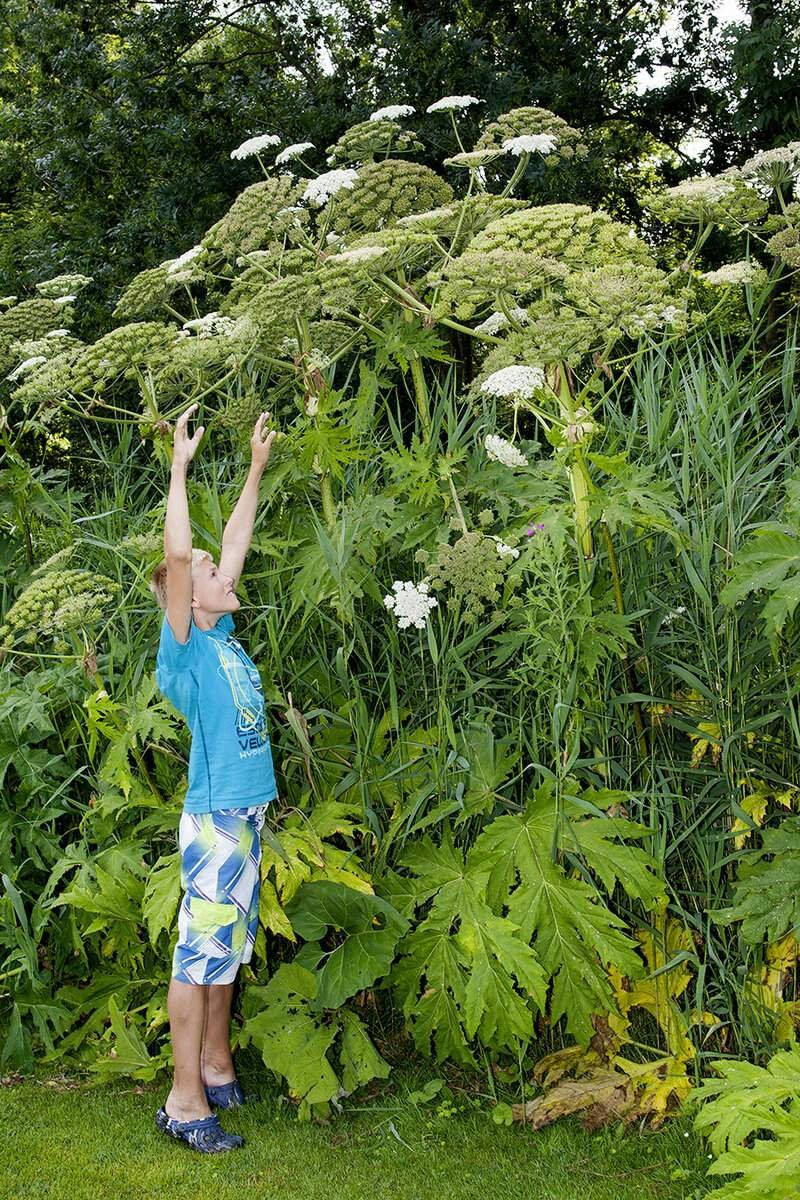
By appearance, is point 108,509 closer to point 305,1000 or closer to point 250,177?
point 305,1000

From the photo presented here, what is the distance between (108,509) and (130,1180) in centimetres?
279

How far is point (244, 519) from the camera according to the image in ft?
13.6

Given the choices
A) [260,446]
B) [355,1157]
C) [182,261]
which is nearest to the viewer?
[355,1157]

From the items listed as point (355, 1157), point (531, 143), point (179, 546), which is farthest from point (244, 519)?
point (355, 1157)

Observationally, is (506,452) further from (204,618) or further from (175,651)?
(175,651)

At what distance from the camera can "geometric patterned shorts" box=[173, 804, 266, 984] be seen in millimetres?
3820

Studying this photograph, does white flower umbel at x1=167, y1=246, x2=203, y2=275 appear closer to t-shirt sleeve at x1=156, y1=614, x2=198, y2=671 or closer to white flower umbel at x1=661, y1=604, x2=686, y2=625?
t-shirt sleeve at x1=156, y1=614, x2=198, y2=671

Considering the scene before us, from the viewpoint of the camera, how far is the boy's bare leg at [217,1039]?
→ 4.06 metres

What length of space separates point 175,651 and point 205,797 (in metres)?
0.47

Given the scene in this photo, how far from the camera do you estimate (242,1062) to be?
4344mm

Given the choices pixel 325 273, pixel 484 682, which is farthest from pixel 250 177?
pixel 484 682

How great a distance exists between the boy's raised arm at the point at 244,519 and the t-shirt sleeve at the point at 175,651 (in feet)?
1.04

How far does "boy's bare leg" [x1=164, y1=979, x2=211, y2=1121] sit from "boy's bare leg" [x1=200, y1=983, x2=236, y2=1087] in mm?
185

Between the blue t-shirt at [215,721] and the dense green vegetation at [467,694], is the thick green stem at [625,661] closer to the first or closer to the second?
the dense green vegetation at [467,694]
